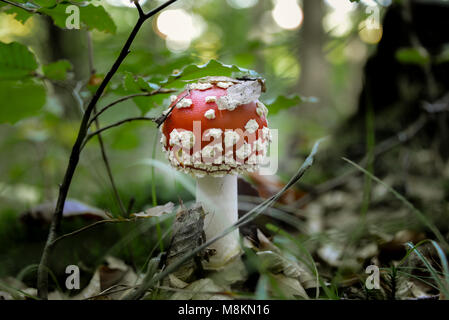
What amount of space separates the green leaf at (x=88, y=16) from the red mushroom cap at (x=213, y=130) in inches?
15.2

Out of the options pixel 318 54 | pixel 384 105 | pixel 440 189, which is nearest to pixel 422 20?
pixel 384 105

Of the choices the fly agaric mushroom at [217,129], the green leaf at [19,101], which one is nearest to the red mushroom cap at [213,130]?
the fly agaric mushroom at [217,129]

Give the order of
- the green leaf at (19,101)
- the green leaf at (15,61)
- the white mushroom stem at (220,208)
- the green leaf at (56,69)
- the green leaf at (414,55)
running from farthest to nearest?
1. the green leaf at (414,55)
2. the green leaf at (19,101)
3. the white mushroom stem at (220,208)
4. the green leaf at (56,69)
5. the green leaf at (15,61)

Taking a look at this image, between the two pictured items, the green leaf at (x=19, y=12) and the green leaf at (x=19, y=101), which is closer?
the green leaf at (x=19, y=12)

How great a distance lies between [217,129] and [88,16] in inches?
24.3

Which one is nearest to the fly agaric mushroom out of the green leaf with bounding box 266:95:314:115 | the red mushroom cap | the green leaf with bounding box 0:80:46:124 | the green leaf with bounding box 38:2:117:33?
the red mushroom cap

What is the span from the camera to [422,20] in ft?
9.00

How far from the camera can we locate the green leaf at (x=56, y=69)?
1.26 meters

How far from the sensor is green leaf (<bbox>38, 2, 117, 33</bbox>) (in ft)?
3.37

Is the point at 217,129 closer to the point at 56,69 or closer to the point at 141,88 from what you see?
the point at 141,88

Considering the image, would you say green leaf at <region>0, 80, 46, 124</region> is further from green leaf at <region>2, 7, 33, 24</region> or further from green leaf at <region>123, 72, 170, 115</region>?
green leaf at <region>123, 72, 170, 115</region>

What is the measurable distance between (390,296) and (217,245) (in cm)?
68

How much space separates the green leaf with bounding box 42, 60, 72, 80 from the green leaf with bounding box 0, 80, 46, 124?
20cm

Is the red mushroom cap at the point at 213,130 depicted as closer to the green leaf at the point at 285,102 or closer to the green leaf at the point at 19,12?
the green leaf at the point at 285,102
